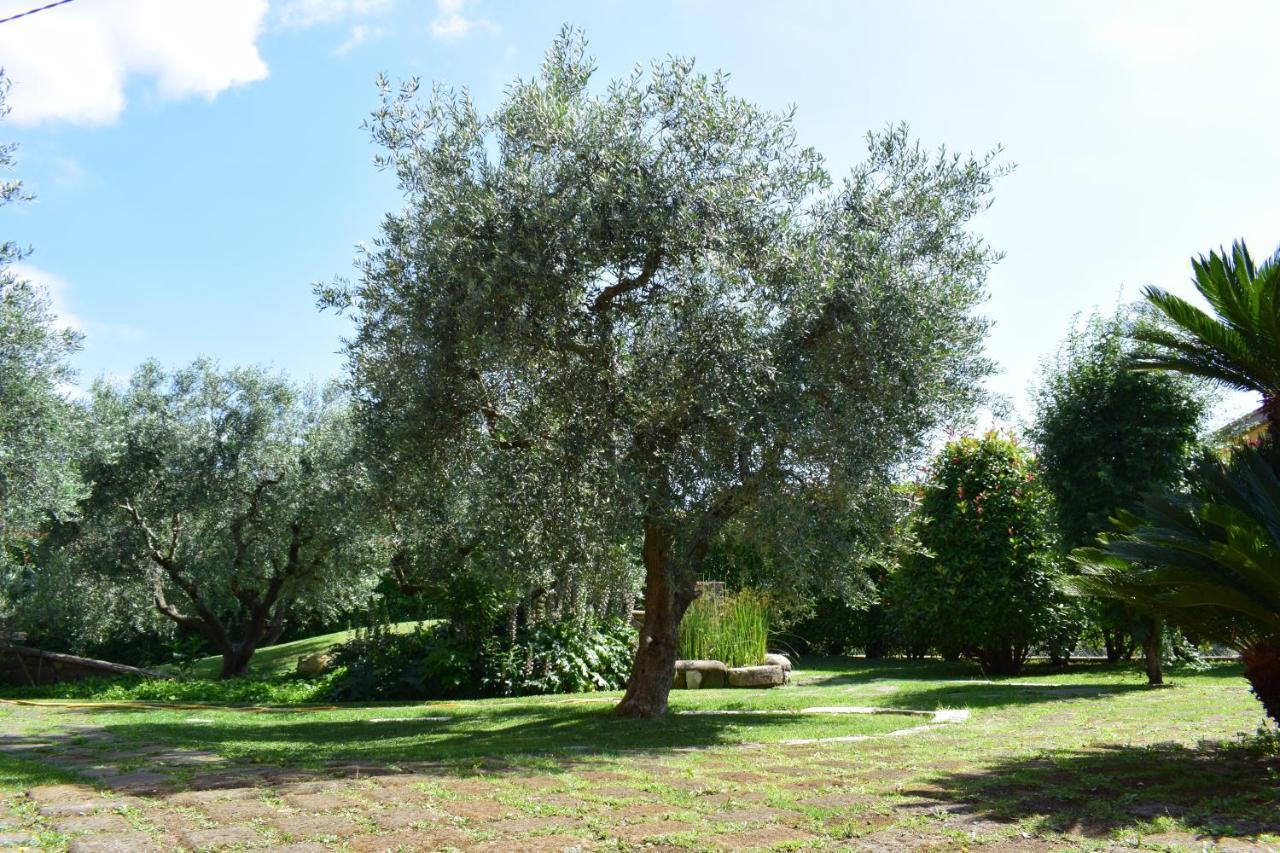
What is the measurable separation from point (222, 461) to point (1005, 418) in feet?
45.9

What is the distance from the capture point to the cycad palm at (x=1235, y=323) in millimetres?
7531

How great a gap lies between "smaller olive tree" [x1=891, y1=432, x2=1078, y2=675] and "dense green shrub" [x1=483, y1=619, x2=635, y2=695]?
5.32m

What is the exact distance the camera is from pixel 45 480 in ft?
45.7

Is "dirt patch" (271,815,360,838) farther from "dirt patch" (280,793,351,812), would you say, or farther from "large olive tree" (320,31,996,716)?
"large olive tree" (320,31,996,716)

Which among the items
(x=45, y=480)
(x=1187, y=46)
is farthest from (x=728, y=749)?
(x=45, y=480)

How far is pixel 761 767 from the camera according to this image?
22.0 ft

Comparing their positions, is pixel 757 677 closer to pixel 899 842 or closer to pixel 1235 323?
pixel 1235 323

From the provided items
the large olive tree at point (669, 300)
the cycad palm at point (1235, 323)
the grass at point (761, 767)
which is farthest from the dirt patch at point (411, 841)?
the cycad palm at point (1235, 323)

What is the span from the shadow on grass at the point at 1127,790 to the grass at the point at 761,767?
0.02 m

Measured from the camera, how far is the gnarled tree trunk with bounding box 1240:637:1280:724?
673 centimetres

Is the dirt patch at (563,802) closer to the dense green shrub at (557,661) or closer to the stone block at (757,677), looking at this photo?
the stone block at (757,677)

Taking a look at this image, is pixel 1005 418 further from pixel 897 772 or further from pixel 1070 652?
pixel 1070 652

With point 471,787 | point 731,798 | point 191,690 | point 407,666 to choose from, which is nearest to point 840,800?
point 731,798

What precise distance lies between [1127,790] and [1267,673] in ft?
6.78
